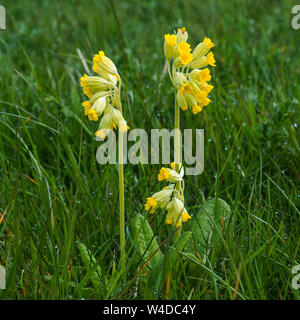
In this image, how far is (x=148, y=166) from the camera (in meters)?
2.25

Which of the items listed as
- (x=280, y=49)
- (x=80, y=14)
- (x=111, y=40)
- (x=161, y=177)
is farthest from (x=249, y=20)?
(x=161, y=177)

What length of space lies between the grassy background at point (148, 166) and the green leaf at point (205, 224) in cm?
5

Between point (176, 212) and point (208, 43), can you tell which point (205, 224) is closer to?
point (176, 212)

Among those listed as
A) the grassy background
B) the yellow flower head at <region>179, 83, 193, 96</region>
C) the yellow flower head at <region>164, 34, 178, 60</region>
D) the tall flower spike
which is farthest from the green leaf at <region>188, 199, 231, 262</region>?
the yellow flower head at <region>164, 34, 178, 60</region>

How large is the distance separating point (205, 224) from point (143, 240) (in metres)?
0.26

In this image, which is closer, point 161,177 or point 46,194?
point 161,177

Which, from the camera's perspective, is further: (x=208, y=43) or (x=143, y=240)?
(x=143, y=240)

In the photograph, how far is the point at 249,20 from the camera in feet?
14.3

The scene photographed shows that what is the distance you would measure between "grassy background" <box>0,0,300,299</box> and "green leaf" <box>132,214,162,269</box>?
0.30 ft

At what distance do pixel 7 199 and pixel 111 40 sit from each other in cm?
256

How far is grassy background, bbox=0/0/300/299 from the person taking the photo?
1691 millimetres

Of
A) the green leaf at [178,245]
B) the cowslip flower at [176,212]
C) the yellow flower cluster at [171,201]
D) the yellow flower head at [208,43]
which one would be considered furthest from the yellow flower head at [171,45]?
the green leaf at [178,245]

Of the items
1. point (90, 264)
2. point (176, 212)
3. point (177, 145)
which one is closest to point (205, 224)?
point (176, 212)
